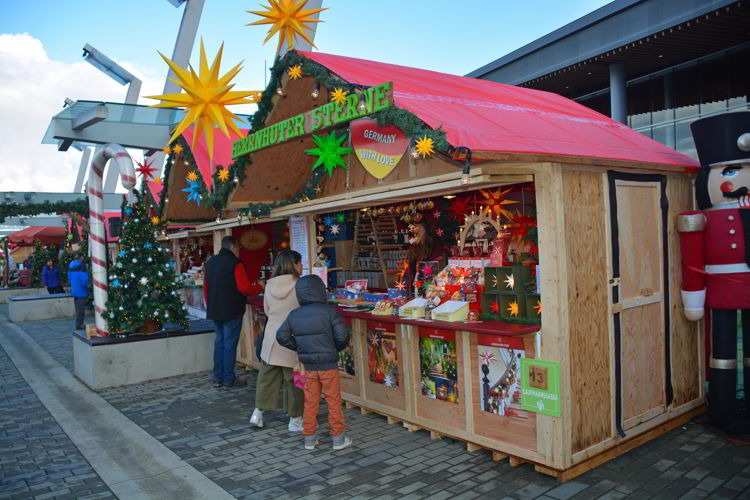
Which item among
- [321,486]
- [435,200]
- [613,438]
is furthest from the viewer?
[435,200]

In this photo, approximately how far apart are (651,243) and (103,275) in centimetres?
751

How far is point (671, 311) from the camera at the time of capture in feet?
16.8

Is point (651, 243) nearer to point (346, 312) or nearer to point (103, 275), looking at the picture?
point (346, 312)

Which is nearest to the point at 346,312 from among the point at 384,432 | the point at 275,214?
the point at 384,432

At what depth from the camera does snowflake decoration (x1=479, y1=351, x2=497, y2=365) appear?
4535 millimetres

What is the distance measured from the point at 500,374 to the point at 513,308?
0.55 m

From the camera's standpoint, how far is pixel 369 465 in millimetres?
4527

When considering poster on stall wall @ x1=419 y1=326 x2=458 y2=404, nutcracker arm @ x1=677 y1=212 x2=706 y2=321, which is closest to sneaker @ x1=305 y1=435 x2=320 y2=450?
poster on stall wall @ x1=419 y1=326 x2=458 y2=404

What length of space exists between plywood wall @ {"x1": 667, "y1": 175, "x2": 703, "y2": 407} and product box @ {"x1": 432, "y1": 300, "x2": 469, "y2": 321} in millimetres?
1981

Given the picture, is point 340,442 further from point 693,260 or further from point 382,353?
point 693,260

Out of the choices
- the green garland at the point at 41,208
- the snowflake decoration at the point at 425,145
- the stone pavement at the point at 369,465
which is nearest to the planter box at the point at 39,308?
the green garland at the point at 41,208

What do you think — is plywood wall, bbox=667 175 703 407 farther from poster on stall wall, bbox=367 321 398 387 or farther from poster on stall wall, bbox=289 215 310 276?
poster on stall wall, bbox=289 215 310 276

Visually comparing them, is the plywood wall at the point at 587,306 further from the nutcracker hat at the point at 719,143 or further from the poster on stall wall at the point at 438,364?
the nutcracker hat at the point at 719,143

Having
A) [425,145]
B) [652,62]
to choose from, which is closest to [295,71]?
[425,145]
